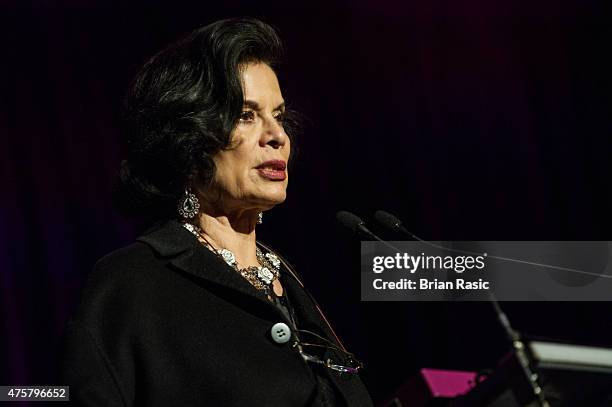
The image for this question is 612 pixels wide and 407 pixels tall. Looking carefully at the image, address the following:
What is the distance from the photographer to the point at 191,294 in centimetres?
187

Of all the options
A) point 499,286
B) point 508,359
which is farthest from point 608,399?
point 499,286

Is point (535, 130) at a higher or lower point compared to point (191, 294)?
higher

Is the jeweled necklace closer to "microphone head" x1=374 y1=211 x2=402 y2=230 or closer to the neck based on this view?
the neck

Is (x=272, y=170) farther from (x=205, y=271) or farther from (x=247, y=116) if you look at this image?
(x=205, y=271)

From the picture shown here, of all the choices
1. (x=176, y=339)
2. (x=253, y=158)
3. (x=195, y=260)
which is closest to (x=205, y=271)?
(x=195, y=260)

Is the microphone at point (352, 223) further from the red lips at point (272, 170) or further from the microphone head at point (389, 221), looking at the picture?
the red lips at point (272, 170)

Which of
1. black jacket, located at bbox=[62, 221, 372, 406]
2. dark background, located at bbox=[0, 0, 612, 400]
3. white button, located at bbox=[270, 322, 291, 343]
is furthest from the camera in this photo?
dark background, located at bbox=[0, 0, 612, 400]

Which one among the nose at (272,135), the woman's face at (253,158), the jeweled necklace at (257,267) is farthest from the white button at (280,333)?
the nose at (272,135)

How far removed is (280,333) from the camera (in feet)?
6.13

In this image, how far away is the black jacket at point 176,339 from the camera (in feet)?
5.63

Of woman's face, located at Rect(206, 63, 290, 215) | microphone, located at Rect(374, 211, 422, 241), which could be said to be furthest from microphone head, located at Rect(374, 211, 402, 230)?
woman's face, located at Rect(206, 63, 290, 215)

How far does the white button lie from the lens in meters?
1.86

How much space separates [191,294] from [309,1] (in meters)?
2.00

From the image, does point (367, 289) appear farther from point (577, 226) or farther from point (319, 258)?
point (577, 226)
